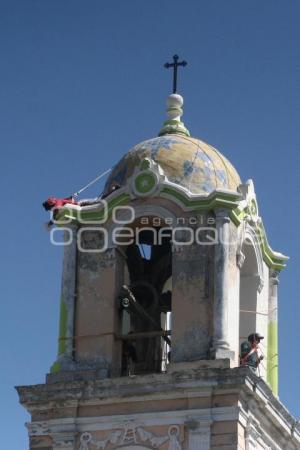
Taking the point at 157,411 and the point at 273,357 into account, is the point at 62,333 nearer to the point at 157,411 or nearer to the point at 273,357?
the point at 157,411

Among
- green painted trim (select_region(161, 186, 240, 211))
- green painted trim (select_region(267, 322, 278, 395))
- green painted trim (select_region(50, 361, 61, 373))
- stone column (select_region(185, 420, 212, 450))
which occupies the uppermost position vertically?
green painted trim (select_region(161, 186, 240, 211))

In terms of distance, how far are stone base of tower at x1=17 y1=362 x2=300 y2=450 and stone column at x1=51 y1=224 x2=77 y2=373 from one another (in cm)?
36

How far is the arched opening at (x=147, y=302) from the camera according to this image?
24969 mm

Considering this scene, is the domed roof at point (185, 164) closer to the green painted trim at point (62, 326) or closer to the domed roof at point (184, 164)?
the domed roof at point (184, 164)

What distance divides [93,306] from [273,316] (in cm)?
320

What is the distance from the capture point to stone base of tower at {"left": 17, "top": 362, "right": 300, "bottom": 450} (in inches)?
911

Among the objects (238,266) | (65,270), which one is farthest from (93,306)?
(238,266)

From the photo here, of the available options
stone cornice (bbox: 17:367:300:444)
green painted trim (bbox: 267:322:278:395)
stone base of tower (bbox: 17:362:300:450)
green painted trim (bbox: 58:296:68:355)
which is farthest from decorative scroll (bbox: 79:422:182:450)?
green painted trim (bbox: 267:322:278:395)

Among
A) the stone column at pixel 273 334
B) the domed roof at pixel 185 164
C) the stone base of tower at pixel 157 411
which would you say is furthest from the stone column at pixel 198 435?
the domed roof at pixel 185 164

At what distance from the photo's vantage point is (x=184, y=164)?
82.9 feet

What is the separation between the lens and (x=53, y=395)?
78.6 ft

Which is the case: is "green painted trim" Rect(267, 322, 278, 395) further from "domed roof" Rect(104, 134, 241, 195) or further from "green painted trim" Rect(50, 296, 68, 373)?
"green painted trim" Rect(50, 296, 68, 373)

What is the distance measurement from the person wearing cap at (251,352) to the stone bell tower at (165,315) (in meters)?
0.25

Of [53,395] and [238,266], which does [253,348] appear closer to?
[238,266]
